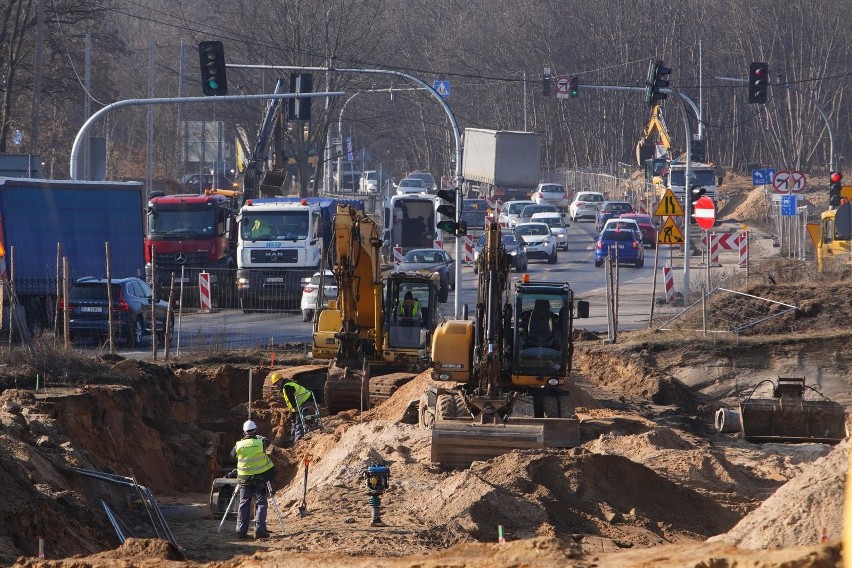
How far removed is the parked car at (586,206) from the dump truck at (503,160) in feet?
8.85

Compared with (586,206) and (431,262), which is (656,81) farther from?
(586,206)

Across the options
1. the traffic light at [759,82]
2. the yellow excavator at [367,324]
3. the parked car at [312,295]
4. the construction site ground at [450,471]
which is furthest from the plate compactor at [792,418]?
the traffic light at [759,82]

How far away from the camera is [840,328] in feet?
93.2

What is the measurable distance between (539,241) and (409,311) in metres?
25.8

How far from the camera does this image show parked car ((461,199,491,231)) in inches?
2150

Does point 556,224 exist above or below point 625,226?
above

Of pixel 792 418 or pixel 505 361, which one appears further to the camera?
pixel 792 418

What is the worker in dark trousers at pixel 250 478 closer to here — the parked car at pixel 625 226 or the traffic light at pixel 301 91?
the traffic light at pixel 301 91

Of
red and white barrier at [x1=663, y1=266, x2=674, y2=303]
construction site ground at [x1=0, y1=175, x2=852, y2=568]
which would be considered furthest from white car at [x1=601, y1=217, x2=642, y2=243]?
construction site ground at [x1=0, y1=175, x2=852, y2=568]

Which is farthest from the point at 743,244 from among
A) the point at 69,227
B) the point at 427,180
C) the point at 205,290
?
the point at 427,180

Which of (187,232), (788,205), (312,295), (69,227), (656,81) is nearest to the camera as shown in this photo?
(69,227)

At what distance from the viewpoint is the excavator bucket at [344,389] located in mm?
23734

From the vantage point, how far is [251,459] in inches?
582

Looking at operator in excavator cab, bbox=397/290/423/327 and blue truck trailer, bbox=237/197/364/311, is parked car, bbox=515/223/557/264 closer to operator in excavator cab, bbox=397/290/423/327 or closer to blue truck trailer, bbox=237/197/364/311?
blue truck trailer, bbox=237/197/364/311
